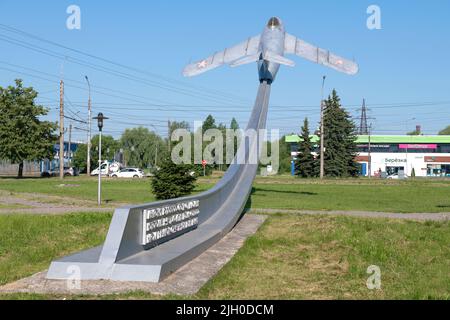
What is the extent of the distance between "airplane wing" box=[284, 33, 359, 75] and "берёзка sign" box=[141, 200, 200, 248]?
43.6 ft

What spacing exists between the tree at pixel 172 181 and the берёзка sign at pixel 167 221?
10.2 m

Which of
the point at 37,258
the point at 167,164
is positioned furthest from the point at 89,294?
the point at 167,164

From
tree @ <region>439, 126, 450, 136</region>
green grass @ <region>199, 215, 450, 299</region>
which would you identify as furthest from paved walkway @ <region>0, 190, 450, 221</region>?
tree @ <region>439, 126, 450, 136</region>

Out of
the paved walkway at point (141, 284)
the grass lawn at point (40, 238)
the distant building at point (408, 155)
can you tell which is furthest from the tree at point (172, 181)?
the distant building at point (408, 155)

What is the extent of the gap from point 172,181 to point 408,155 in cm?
7522

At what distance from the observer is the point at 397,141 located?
310 ft

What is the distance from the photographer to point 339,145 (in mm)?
72562

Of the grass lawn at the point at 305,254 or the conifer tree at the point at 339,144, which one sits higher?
the conifer tree at the point at 339,144

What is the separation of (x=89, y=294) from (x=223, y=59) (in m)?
21.1

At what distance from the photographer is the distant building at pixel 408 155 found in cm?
9219

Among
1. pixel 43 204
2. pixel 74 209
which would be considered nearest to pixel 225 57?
pixel 43 204

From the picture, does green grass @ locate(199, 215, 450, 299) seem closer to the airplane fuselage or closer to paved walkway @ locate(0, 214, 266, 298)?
paved walkway @ locate(0, 214, 266, 298)

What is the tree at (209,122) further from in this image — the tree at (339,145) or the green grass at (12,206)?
the green grass at (12,206)
